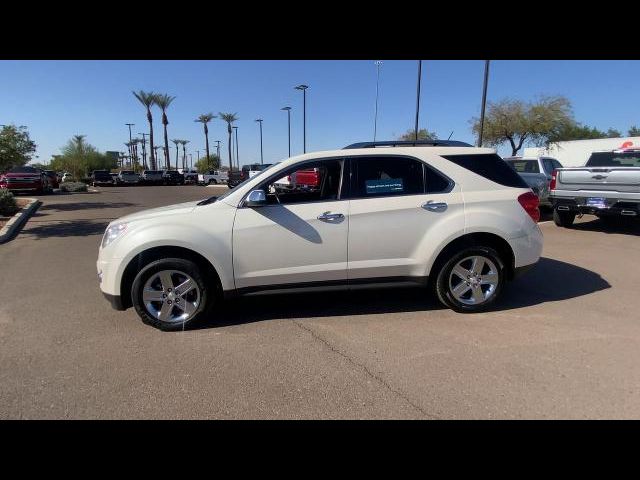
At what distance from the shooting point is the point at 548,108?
36.6 m

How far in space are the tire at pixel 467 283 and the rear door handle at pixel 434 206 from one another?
0.50m

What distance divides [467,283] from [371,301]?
109 cm

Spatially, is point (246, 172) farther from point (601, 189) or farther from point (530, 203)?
point (530, 203)

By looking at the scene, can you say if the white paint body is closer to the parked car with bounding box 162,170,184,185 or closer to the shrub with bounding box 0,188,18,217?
the shrub with bounding box 0,188,18,217

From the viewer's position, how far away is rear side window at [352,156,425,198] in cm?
430

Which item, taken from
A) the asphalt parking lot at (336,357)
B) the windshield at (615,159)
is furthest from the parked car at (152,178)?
the windshield at (615,159)

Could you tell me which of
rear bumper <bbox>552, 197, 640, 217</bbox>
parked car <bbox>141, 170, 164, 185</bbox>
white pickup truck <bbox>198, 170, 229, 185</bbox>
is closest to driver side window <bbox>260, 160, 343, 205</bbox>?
rear bumper <bbox>552, 197, 640, 217</bbox>

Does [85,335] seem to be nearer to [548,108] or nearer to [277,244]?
[277,244]

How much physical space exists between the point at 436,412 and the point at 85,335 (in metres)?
3.30

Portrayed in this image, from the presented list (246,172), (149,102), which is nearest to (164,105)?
(149,102)

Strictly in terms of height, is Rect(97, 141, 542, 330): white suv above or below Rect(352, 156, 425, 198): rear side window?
below

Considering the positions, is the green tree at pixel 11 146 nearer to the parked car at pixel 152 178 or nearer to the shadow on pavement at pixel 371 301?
the shadow on pavement at pixel 371 301

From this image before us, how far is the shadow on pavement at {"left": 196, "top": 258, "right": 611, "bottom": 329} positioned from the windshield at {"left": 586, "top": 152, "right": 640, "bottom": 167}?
228 inches
